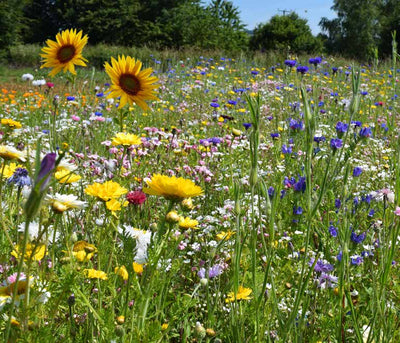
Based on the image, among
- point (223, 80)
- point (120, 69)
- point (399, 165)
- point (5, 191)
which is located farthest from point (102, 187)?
point (223, 80)

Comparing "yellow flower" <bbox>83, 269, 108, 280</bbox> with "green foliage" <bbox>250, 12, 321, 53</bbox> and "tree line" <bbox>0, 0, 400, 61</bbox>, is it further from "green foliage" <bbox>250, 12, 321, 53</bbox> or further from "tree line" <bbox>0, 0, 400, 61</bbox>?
"green foliage" <bbox>250, 12, 321, 53</bbox>

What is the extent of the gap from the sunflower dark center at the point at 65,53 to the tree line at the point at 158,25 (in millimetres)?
15877

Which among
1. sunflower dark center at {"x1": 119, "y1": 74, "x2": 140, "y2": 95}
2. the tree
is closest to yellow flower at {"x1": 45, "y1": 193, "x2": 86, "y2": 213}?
sunflower dark center at {"x1": 119, "y1": 74, "x2": 140, "y2": 95}

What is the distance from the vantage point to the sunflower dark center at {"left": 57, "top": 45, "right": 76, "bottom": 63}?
1.39 meters

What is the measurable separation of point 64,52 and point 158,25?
72.9 ft

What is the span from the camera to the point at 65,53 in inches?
55.2

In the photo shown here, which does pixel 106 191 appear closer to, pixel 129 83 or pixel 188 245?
pixel 129 83

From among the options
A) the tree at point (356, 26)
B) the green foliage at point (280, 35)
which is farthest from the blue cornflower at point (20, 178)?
the tree at point (356, 26)

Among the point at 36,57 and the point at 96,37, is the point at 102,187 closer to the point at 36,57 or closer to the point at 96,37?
the point at 36,57

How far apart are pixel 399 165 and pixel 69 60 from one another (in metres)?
1.01

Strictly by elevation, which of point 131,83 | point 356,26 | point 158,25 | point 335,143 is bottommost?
point 335,143

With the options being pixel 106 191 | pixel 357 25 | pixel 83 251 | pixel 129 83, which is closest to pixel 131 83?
pixel 129 83

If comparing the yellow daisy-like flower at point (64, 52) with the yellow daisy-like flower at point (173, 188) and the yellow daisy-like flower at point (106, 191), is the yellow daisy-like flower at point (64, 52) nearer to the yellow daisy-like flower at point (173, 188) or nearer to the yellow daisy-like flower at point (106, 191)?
the yellow daisy-like flower at point (106, 191)

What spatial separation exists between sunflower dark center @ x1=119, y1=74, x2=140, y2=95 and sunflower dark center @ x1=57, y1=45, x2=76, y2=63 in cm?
18
